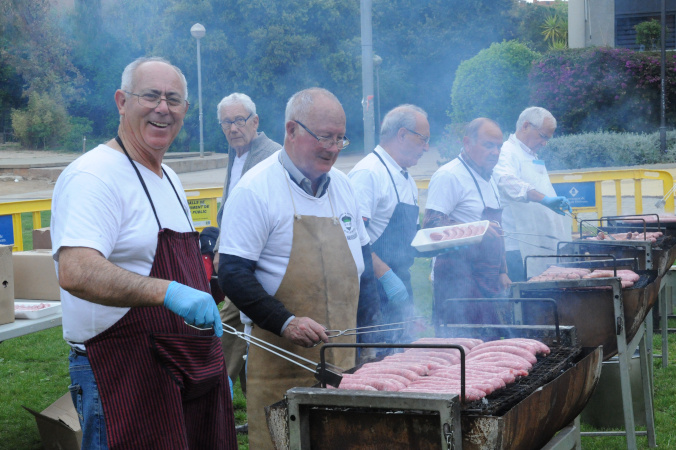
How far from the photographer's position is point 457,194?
5.12m

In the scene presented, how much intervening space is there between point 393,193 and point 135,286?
2711 mm

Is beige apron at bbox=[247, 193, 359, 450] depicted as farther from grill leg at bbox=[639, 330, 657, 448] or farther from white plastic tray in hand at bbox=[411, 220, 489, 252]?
grill leg at bbox=[639, 330, 657, 448]

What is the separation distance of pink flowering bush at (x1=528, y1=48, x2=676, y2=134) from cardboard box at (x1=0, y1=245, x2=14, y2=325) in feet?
74.2

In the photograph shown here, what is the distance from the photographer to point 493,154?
5.12 m

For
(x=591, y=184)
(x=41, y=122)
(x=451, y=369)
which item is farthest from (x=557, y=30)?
(x=451, y=369)

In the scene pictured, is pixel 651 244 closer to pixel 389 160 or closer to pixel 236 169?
pixel 389 160

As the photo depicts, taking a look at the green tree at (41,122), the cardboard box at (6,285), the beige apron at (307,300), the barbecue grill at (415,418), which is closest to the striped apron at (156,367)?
the barbecue grill at (415,418)

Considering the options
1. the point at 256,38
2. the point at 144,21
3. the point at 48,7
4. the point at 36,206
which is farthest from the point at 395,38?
the point at 36,206

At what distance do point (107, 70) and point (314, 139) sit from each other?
113 ft

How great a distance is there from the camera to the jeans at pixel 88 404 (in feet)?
7.41

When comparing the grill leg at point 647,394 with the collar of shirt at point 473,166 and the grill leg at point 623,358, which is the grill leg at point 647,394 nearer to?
the grill leg at point 623,358

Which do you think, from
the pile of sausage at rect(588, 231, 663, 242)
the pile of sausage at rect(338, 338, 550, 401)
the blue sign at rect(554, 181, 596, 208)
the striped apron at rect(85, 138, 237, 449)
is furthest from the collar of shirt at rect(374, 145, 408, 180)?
the blue sign at rect(554, 181, 596, 208)

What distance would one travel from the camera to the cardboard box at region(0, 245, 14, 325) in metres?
3.69

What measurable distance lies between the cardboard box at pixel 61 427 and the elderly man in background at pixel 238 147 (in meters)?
1.13
